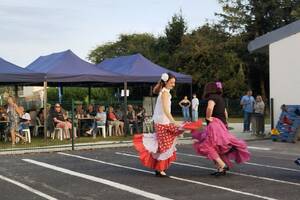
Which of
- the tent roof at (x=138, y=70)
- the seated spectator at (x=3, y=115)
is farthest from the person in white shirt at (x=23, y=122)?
the tent roof at (x=138, y=70)

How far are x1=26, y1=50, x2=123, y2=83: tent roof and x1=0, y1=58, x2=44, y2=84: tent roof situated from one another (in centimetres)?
47

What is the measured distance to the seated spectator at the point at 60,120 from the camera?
20377mm

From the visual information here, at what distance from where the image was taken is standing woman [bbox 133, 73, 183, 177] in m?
10.3

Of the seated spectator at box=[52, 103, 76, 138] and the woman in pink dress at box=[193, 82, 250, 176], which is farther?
the seated spectator at box=[52, 103, 76, 138]

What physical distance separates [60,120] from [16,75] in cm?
233

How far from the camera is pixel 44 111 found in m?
20.7

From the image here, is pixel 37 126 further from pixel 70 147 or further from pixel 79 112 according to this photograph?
pixel 70 147

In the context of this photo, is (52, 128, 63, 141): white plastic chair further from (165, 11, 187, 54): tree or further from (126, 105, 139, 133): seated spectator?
(165, 11, 187, 54): tree

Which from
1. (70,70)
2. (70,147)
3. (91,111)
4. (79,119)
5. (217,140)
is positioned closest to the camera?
(217,140)

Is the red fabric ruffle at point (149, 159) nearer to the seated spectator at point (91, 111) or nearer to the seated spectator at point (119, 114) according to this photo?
the seated spectator at point (91, 111)

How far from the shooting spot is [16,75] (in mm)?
20172

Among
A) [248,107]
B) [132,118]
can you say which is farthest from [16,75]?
[248,107]

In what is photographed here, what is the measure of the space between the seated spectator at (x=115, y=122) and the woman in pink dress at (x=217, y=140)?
11.9 meters

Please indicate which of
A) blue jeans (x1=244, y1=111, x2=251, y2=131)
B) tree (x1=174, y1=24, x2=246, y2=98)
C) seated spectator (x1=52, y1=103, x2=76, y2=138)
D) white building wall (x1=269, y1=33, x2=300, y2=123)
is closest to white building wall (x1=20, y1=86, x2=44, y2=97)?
tree (x1=174, y1=24, x2=246, y2=98)
